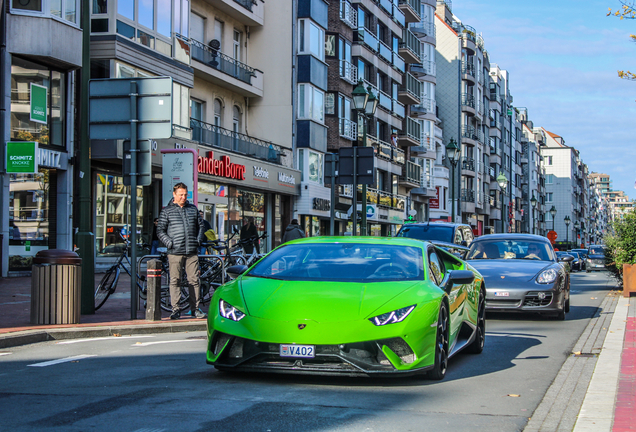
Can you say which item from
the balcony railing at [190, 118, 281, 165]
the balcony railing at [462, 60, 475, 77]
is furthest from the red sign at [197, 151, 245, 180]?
the balcony railing at [462, 60, 475, 77]

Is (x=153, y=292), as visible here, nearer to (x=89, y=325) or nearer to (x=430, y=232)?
(x=89, y=325)

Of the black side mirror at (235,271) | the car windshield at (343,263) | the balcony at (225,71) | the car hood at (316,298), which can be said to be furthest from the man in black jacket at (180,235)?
the balcony at (225,71)

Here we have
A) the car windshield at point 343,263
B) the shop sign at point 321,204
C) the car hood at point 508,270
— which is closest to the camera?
the car windshield at point 343,263

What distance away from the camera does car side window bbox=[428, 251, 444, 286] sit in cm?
771

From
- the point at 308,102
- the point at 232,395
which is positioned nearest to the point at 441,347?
the point at 232,395

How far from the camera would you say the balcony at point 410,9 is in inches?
2355

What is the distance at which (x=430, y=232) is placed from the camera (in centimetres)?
2058

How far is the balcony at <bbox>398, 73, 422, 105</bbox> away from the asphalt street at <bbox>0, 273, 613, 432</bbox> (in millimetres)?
51500

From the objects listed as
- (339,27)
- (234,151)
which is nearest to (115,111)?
(234,151)

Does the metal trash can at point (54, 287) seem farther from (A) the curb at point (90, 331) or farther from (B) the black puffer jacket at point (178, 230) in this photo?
(B) the black puffer jacket at point (178, 230)

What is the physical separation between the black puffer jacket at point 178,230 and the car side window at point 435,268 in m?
4.40

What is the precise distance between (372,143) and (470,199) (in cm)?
2884

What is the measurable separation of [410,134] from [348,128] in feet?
50.5

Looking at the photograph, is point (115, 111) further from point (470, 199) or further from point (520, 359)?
point (470, 199)
